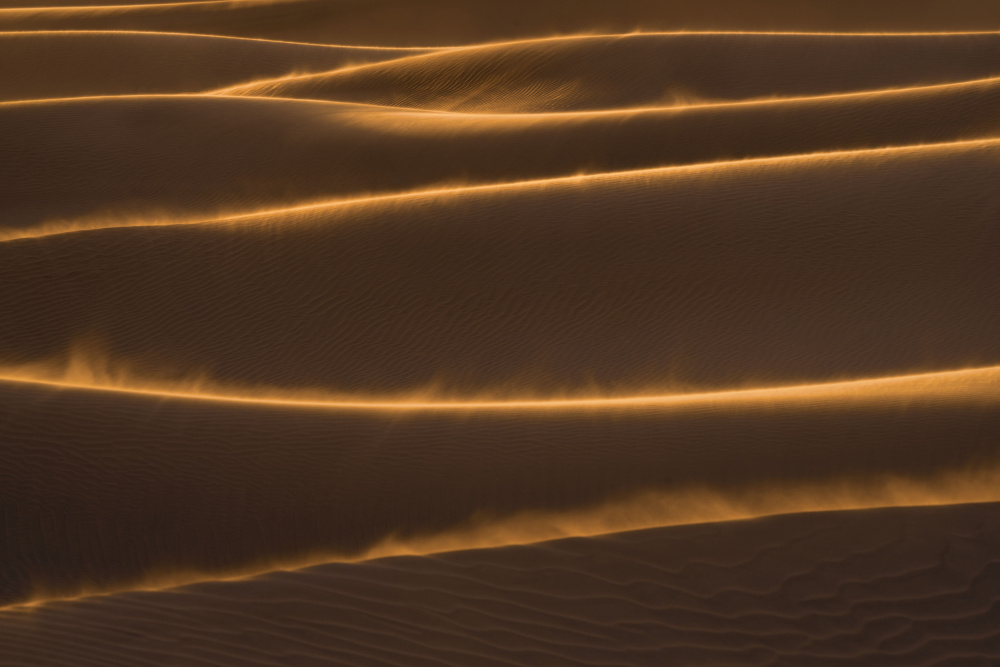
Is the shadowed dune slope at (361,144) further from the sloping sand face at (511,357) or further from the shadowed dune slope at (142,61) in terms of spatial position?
the shadowed dune slope at (142,61)

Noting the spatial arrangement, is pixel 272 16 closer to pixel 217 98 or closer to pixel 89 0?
pixel 89 0

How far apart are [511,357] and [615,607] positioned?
3570 mm

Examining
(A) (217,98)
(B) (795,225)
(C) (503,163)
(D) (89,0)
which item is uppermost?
(D) (89,0)

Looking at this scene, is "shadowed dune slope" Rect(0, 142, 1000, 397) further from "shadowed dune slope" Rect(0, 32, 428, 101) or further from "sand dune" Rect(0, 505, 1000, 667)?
"shadowed dune slope" Rect(0, 32, 428, 101)

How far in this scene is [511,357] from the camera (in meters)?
7.59

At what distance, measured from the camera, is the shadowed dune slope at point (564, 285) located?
743 cm

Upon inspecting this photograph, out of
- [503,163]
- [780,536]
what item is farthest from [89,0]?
[780,536]

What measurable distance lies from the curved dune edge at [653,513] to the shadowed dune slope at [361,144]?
6231 mm

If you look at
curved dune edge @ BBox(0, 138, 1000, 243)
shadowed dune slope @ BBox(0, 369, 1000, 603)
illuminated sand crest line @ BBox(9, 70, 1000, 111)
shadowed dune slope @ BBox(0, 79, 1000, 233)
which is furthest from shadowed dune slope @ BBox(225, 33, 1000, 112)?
shadowed dune slope @ BBox(0, 369, 1000, 603)

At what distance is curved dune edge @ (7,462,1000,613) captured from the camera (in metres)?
4.77

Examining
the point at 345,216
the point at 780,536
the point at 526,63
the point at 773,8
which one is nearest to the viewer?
the point at 780,536

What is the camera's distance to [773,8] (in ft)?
60.7

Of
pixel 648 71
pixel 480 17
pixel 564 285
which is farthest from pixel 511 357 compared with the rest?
pixel 480 17

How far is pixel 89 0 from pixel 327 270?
1700 cm
